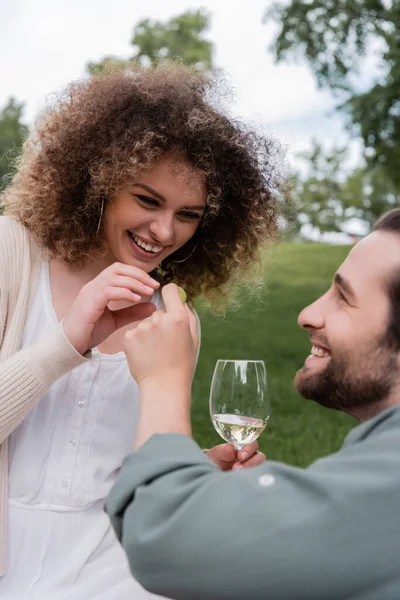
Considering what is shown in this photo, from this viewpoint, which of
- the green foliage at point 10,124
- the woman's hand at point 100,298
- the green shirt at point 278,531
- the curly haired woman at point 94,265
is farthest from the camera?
the green foliage at point 10,124

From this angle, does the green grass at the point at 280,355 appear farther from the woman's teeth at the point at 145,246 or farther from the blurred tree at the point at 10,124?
the blurred tree at the point at 10,124

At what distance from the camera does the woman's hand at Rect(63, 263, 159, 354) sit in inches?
97.6

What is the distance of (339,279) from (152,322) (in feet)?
1.59

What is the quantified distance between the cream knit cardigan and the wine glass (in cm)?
48

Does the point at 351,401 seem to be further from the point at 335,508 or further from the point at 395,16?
the point at 395,16

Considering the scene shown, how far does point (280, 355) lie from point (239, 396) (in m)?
8.69

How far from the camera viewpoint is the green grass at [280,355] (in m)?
6.62

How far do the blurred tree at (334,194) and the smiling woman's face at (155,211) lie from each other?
59593 mm

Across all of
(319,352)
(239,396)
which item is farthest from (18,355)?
(319,352)

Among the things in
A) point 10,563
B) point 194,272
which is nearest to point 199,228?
point 194,272

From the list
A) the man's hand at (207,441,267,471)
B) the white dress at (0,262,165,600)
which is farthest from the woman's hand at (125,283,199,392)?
the white dress at (0,262,165,600)

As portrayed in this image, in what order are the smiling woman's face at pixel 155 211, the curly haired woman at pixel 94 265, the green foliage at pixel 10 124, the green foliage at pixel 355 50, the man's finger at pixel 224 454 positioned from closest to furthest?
1. the curly haired woman at pixel 94 265
2. the man's finger at pixel 224 454
3. the smiling woman's face at pixel 155 211
4. the green foliage at pixel 355 50
5. the green foliage at pixel 10 124

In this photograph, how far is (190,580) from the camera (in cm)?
146

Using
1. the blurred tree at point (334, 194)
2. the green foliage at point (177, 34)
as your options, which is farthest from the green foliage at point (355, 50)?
the blurred tree at point (334, 194)
